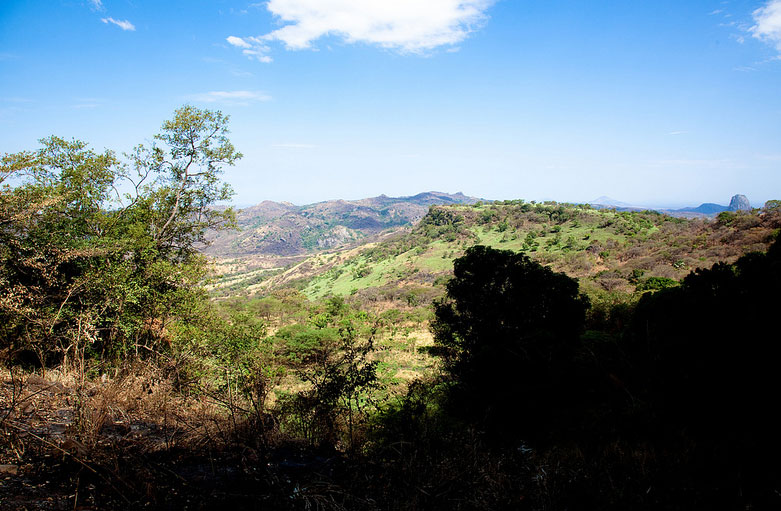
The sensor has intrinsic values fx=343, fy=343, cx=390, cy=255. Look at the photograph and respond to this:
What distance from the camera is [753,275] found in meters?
6.45

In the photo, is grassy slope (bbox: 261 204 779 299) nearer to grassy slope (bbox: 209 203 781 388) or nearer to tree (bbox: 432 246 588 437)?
grassy slope (bbox: 209 203 781 388)

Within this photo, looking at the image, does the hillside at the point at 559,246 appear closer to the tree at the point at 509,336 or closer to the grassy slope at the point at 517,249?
the grassy slope at the point at 517,249

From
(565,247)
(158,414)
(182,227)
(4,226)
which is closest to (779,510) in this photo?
(158,414)

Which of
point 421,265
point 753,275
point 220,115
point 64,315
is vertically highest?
point 220,115

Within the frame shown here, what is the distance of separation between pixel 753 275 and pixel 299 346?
17.5 meters

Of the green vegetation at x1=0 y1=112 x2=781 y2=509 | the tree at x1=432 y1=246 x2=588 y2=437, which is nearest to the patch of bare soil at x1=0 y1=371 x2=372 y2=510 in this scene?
the green vegetation at x1=0 y1=112 x2=781 y2=509

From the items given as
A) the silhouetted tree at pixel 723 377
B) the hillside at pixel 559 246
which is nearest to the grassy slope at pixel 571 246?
the hillside at pixel 559 246

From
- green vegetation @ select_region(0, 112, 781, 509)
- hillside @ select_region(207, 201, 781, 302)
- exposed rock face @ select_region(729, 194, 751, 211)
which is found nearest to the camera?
green vegetation @ select_region(0, 112, 781, 509)

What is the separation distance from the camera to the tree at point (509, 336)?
8.04m

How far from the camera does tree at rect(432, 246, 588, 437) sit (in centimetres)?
804

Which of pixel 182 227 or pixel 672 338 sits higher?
pixel 182 227

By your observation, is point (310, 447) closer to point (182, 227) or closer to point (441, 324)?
point (441, 324)

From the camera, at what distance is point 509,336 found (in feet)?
36.5

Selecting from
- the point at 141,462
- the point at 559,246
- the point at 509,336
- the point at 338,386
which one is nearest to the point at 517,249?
the point at 559,246
